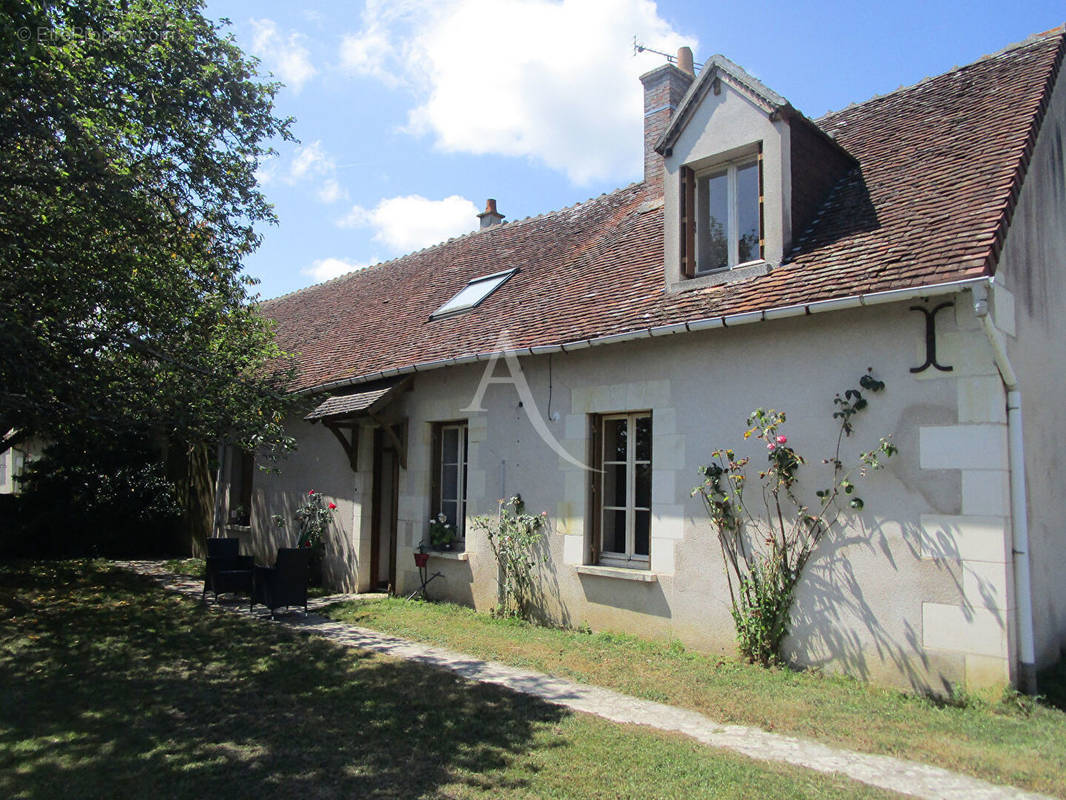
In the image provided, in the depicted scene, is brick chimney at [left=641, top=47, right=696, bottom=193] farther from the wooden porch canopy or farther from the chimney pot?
the wooden porch canopy

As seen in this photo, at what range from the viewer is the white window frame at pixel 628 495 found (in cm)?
741

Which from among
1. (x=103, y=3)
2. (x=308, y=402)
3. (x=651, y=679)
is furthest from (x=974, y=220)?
(x=308, y=402)

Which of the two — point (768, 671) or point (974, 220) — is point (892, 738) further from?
point (974, 220)

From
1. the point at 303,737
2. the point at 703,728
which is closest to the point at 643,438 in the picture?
the point at 703,728

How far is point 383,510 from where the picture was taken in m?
10.6

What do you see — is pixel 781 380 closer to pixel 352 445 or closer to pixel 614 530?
pixel 614 530

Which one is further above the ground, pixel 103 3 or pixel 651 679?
pixel 103 3

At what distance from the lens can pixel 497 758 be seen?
13.9ft

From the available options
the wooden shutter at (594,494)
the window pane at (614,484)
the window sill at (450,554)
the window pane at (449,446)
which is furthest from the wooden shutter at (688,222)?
the window sill at (450,554)

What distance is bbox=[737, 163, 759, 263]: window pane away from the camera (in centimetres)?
722

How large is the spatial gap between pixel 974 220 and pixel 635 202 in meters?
5.80

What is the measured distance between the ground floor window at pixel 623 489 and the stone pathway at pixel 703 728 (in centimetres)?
180

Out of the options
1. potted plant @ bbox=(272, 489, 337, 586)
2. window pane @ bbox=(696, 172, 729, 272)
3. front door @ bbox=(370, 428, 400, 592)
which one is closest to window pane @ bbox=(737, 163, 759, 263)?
A: window pane @ bbox=(696, 172, 729, 272)

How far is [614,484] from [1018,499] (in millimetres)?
3555
